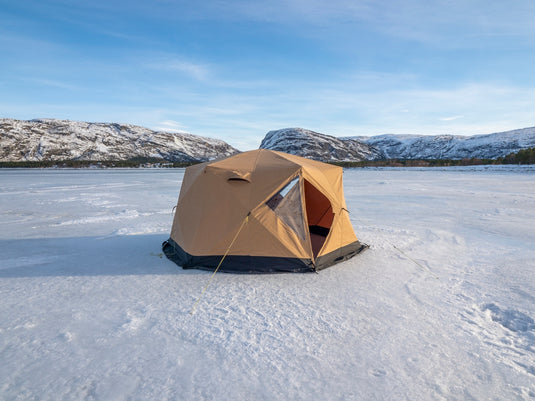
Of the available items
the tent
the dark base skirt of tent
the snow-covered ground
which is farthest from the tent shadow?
the tent

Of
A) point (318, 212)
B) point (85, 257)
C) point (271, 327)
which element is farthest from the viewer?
point (318, 212)

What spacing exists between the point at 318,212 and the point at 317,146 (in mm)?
125745

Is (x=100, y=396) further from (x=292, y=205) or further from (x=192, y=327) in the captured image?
(x=292, y=205)

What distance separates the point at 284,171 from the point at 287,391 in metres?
4.39

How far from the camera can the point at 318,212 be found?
9305mm

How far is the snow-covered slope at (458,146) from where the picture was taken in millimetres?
114863

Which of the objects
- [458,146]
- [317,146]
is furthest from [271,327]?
[458,146]

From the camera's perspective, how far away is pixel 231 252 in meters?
6.27

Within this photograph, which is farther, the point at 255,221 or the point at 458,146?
the point at 458,146

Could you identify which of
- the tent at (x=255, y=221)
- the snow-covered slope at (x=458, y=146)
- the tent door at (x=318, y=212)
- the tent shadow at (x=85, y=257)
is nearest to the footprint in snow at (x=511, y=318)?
the tent at (x=255, y=221)

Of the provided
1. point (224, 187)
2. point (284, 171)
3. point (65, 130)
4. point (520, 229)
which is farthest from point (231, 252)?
point (65, 130)

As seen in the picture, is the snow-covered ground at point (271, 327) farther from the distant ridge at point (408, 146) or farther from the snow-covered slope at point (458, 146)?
the snow-covered slope at point (458, 146)

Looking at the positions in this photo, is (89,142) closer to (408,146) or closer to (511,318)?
(408,146)

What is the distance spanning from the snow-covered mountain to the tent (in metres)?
75.0
